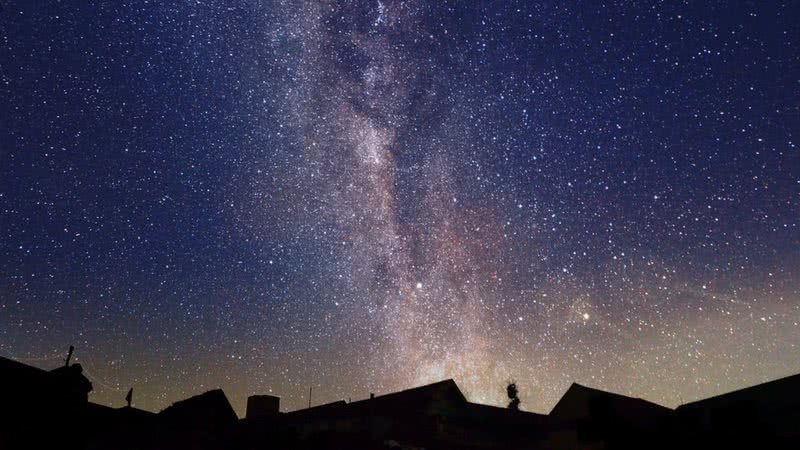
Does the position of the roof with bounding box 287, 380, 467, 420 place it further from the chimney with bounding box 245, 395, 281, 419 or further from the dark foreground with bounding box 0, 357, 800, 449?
the chimney with bounding box 245, 395, 281, 419

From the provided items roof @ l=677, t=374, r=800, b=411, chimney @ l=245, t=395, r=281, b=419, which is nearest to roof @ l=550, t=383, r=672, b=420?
roof @ l=677, t=374, r=800, b=411

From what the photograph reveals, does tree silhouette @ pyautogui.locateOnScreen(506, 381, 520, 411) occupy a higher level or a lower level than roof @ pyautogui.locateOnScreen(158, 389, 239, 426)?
higher

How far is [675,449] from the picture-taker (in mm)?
6906

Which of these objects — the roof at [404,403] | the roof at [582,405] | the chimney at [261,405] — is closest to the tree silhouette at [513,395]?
the roof at [582,405]

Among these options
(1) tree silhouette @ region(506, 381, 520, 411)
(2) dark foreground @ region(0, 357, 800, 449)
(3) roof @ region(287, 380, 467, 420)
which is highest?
(1) tree silhouette @ region(506, 381, 520, 411)

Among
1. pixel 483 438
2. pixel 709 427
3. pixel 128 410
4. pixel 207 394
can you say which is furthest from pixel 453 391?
pixel 709 427

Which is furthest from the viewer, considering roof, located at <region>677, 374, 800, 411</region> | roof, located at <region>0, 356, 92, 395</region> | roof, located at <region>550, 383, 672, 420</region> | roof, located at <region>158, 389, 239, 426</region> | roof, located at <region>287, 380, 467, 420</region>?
roof, located at <region>550, 383, 672, 420</region>

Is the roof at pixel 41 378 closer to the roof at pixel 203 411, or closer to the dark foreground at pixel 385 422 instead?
the dark foreground at pixel 385 422

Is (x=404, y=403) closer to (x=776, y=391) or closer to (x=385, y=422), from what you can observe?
(x=385, y=422)

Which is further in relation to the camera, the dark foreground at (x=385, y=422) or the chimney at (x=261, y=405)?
the chimney at (x=261, y=405)

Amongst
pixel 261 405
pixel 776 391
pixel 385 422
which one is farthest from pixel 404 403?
pixel 776 391

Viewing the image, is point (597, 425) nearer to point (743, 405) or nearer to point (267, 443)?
point (743, 405)

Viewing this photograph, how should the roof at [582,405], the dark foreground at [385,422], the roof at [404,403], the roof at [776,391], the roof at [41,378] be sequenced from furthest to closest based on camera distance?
the roof at [582,405] < the roof at [404,403] < the roof at [776,391] < the roof at [41,378] < the dark foreground at [385,422]

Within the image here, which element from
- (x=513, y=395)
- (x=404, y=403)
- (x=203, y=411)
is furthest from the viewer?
(x=513, y=395)
